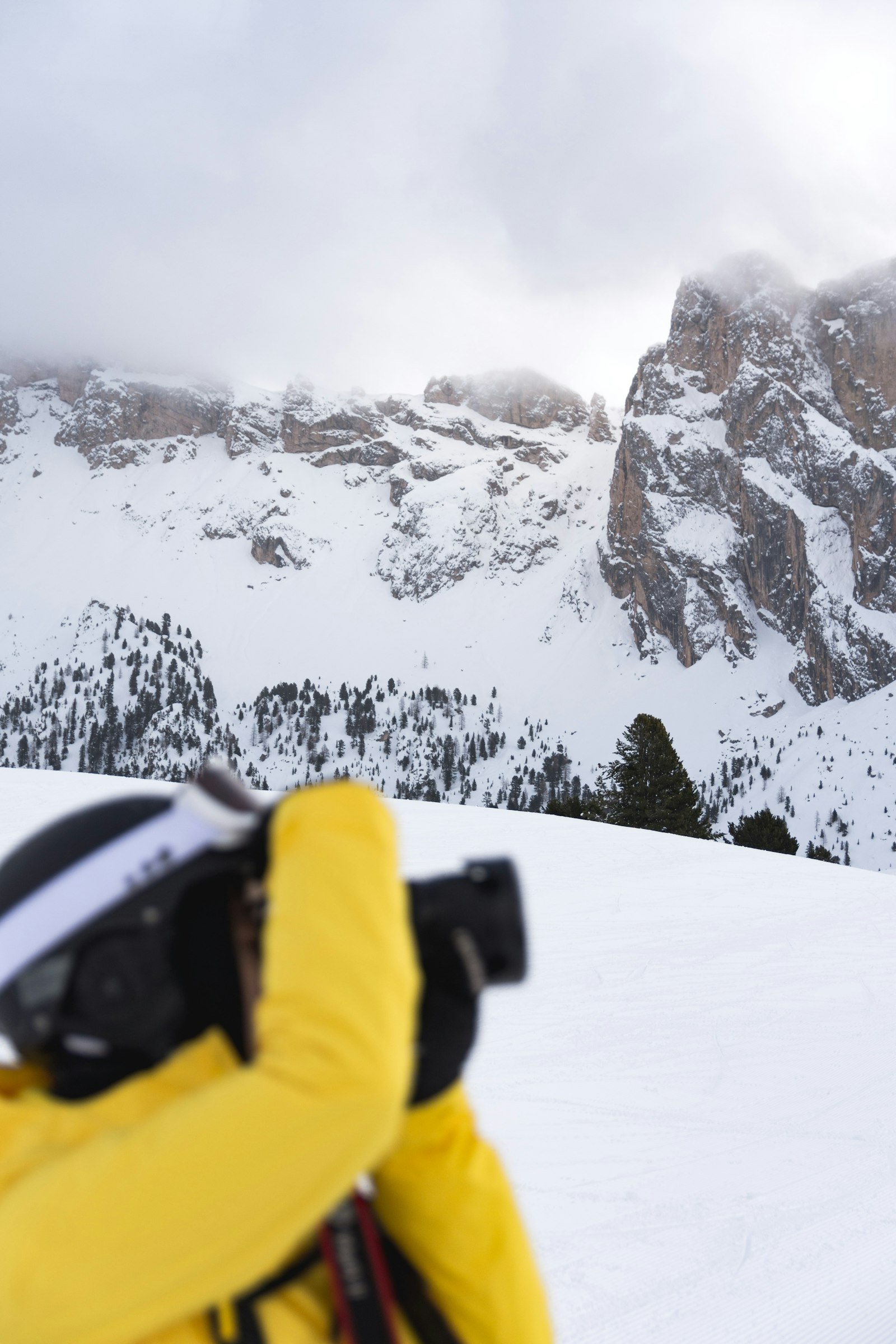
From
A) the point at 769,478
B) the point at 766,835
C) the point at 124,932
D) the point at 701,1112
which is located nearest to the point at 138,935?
the point at 124,932

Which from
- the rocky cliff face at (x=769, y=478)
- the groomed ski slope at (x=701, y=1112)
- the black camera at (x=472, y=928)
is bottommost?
the groomed ski slope at (x=701, y=1112)

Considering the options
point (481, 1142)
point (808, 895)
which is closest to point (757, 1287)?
point (481, 1142)

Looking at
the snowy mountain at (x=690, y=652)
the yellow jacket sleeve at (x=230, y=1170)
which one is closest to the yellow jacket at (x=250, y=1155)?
the yellow jacket sleeve at (x=230, y=1170)

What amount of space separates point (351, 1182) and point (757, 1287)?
11.0ft

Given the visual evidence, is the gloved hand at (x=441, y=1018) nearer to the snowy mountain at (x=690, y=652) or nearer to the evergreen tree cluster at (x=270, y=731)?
the evergreen tree cluster at (x=270, y=731)

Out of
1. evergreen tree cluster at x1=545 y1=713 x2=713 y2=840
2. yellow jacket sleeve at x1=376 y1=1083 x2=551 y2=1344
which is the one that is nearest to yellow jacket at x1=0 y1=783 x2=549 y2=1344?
yellow jacket sleeve at x1=376 y1=1083 x2=551 y2=1344

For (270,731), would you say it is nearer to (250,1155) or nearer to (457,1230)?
(457,1230)

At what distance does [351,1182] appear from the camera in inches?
42.0

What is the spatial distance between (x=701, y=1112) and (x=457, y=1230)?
13.8 feet

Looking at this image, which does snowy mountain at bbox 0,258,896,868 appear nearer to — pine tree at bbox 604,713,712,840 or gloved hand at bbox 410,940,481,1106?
pine tree at bbox 604,713,712,840

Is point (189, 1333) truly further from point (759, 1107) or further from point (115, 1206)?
point (759, 1107)

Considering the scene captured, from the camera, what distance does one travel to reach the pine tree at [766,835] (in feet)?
104

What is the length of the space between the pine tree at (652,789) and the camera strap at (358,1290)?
91.5 ft

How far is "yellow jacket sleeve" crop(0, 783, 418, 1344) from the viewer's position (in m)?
1.01
